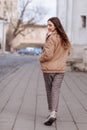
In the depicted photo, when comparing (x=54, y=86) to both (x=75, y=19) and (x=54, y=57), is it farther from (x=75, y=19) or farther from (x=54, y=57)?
(x=75, y=19)

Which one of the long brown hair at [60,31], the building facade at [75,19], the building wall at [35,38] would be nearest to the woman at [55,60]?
the long brown hair at [60,31]

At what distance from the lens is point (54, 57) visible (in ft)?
31.8

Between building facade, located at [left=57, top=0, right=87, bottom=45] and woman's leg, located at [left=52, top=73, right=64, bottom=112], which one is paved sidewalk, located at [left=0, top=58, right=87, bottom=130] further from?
building facade, located at [left=57, top=0, right=87, bottom=45]

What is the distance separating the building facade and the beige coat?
71.2ft

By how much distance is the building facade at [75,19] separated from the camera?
104ft

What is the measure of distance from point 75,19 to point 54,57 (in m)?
22.6

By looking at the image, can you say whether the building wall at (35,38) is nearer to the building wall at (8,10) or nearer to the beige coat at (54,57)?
the building wall at (8,10)

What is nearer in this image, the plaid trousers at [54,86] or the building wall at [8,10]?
the plaid trousers at [54,86]

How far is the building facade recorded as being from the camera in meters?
31.6

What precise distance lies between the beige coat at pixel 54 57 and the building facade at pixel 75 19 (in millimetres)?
21702

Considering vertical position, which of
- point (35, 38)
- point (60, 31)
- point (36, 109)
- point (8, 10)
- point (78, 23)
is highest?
point (8, 10)

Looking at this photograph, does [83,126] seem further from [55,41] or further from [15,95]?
[15,95]

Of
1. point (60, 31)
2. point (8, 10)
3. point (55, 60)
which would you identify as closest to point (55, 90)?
point (55, 60)

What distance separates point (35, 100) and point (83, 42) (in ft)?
Result: 59.7
